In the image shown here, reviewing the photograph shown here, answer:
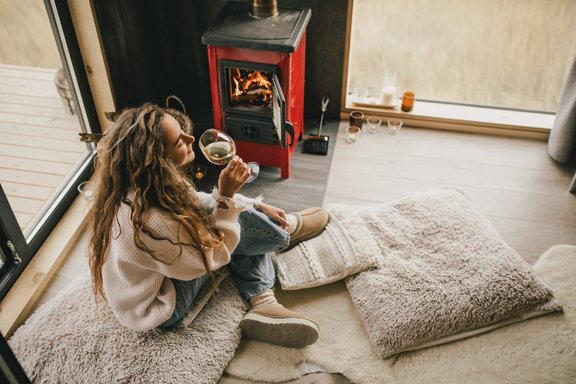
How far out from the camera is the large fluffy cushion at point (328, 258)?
6.20 feet

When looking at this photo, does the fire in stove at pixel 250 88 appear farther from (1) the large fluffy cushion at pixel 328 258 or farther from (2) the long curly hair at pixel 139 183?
(2) the long curly hair at pixel 139 183

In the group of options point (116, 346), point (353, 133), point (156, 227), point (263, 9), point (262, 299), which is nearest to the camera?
point (156, 227)

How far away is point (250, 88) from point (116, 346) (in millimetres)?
1309

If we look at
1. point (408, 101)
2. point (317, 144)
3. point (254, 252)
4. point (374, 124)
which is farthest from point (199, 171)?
point (408, 101)

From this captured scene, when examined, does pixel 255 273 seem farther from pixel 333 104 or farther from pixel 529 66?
pixel 529 66

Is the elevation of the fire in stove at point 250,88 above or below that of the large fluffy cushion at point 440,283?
above

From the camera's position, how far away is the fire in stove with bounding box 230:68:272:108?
2301 mm

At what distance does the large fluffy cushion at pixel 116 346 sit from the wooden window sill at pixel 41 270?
8cm

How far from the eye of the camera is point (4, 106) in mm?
2744

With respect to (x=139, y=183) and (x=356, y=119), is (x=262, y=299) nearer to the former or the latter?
(x=139, y=183)

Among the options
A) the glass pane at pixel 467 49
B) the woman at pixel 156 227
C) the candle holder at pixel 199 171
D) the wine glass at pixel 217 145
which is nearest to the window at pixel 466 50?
the glass pane at pixel 467 49

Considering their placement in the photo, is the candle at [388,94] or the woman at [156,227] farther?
the candle at [388,94]

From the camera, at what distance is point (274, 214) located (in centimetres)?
191

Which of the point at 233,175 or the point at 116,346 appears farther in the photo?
the point at 116,346
